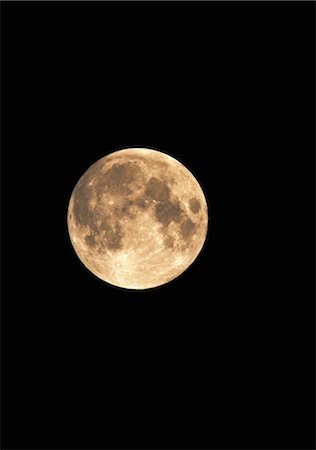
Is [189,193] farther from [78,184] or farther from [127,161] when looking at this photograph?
[78,184]

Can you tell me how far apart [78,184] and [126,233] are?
1.50m

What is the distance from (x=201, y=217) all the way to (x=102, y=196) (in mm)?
1806

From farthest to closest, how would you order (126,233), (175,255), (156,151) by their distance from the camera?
(156,151) < (175,255) < (126,233)

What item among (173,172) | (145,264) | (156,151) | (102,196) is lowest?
(145,264)

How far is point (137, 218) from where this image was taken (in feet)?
20.6

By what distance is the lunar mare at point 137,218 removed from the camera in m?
6.34

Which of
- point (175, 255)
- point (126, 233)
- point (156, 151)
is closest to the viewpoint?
point (126, 233)

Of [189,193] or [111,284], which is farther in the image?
[111,284]

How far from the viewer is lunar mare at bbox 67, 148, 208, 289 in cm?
634

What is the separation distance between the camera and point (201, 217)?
23.1 ft

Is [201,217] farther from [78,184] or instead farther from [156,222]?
[78,184]

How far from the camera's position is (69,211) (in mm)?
7242

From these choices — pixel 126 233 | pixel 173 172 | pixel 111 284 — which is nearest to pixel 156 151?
pixel 173 172

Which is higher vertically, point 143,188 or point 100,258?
point 143,188
